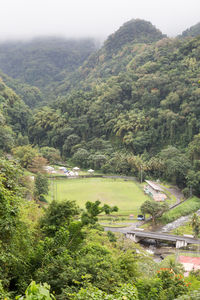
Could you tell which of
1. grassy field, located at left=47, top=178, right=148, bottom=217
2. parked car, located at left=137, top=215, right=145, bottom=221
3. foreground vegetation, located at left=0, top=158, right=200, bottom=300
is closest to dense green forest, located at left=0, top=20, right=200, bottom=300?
foreground vegetation, located at left=0, top=158, right=200, bottom=300

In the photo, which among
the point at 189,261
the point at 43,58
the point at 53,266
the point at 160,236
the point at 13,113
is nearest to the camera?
the point at 53,266

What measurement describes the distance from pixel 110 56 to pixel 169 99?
5148 cm

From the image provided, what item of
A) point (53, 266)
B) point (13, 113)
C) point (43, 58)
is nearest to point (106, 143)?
point (13, 113)

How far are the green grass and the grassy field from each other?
132 inches

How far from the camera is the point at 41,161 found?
38281mm

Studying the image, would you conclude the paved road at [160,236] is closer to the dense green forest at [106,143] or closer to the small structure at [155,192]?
the dense green forest at [106,143]

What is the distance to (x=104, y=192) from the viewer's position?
36.2 m

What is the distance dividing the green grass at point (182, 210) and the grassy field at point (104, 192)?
335 centimetres

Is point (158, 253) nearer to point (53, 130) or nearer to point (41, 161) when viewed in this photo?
point (41, 161)

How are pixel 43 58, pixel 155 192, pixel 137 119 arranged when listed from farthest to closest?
pixel 43 58 < pixel 137 119 < pixel 155 192

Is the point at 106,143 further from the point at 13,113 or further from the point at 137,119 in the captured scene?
the point at 13,113

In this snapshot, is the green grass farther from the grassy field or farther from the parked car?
the grassy field

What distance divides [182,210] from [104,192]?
34.4 feet

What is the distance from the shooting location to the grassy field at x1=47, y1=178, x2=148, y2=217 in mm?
32031
